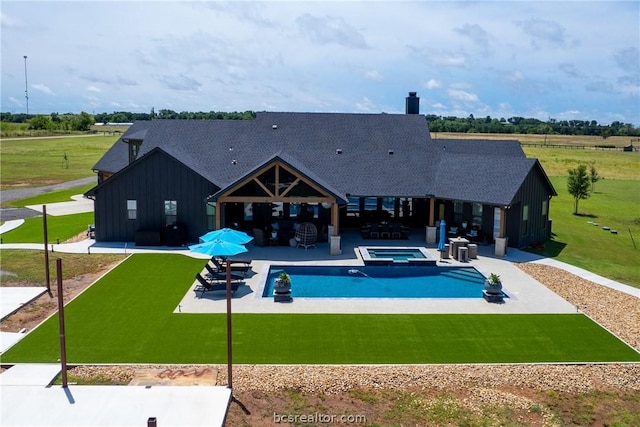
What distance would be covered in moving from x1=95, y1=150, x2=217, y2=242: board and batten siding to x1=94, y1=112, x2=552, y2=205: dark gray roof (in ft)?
2.64

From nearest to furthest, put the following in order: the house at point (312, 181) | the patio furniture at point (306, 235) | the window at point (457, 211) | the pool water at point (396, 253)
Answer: the pool water at point (396, 253) → the house at point (312, 181) → the patio furniture at point (306, 235) → the window at point (457, 211)

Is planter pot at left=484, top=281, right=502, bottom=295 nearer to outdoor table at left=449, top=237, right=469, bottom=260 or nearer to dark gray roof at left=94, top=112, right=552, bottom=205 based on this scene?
outdoor table at left=449, top=237, right=469, bottom=260

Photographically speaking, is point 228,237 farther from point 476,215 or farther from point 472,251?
point 476,215

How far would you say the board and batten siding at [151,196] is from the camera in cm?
2772

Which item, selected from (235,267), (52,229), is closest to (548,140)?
(52,229)

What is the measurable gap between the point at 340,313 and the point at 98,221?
1521 centimetres

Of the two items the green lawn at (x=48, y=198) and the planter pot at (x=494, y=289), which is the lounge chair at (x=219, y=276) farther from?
the green lawn at (x=48, y=198)

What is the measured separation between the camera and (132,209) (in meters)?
28.1

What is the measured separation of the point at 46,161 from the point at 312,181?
188ft

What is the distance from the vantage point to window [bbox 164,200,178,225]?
28000mm

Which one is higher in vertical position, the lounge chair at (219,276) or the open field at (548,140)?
the open field at (548,140)

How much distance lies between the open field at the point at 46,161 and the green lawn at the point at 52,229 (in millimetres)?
17339

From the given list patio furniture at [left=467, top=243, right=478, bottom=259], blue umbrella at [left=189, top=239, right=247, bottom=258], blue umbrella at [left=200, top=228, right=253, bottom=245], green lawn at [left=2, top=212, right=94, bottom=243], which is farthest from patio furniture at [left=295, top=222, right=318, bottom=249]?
green lawn at [left=2, top=212, right=94, bottom=243]

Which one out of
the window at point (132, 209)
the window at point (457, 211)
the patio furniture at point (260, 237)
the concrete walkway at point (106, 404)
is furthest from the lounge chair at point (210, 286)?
the window at point (457, 211)
